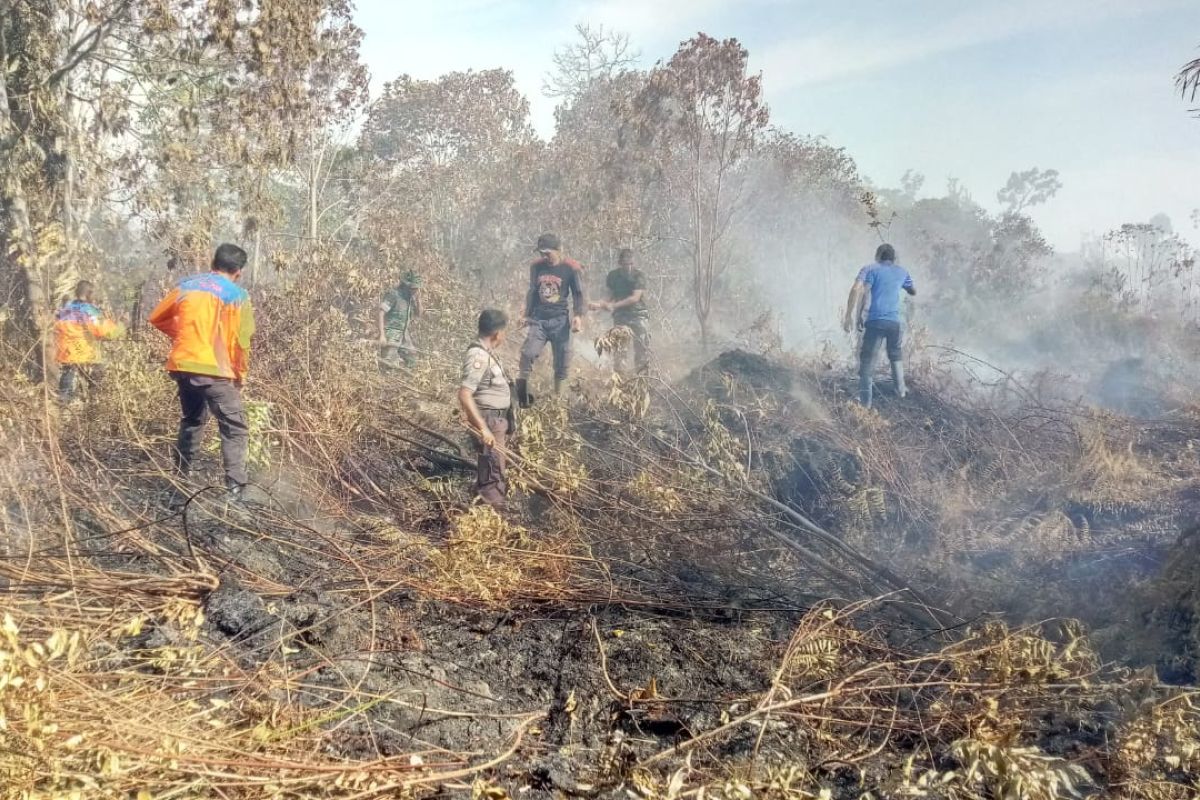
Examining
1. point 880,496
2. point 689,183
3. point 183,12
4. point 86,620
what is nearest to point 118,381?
point 86,620

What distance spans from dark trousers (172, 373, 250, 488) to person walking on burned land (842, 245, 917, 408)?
533cm

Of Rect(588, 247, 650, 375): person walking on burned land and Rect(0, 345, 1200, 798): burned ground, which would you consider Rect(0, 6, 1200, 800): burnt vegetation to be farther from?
Rect(588, 247, 650, 375): person walking on burned land

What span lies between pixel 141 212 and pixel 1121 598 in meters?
9.11

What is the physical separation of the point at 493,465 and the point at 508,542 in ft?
2.13

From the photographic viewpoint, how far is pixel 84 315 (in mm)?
6715

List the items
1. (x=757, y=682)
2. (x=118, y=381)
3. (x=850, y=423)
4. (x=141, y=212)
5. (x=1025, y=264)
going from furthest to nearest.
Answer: (x=1025, y=264) → (x=141, y=212) → (x=850, y=423) → (x=118, y=381) → (x=757, y=682)

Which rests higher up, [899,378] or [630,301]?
[630,301]

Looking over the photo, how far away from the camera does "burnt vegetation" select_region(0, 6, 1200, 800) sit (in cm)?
267

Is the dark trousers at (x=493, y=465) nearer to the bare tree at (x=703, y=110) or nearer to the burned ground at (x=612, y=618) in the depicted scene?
the burned ground at (x=612, y=618)

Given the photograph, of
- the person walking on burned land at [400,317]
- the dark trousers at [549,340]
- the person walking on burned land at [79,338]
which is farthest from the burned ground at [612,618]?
the person walking on burned land at [400,317]

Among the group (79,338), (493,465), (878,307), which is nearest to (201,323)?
(493,465)

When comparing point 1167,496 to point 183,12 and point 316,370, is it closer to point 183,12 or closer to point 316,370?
point 316,370

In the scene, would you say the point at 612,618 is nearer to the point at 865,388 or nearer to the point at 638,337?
the point at 865,388

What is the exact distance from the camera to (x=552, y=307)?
702 cm
